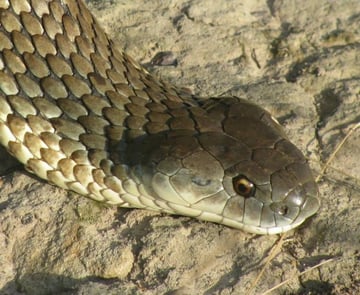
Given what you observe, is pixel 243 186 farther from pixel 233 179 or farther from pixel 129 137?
pixel 129 137

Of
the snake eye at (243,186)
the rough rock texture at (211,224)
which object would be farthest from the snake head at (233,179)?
the rough rock texture at (211,224)

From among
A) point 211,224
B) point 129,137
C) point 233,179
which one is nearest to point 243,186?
point 233,179

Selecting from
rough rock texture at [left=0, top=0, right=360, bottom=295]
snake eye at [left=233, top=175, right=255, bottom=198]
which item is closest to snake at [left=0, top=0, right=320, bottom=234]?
snake eye at [left=233, top=175, right=255, bottom=198]

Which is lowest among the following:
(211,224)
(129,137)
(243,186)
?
(211,224)

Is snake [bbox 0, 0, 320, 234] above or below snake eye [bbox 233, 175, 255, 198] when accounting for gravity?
above

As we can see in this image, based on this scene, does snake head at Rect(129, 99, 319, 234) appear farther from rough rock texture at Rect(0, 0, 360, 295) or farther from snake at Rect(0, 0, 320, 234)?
rough rock texture at Rect(0, 0, 360, 295)

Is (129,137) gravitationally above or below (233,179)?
above

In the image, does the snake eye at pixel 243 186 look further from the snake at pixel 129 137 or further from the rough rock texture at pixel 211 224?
the rough rock texture at pixel 211 224

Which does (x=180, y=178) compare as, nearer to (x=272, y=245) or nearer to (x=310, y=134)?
(x=272, y=245)
